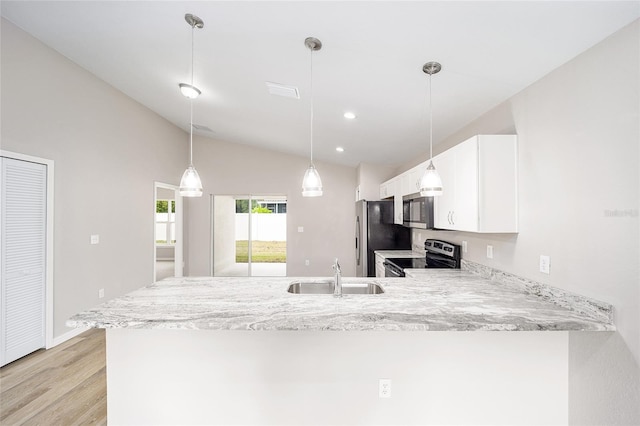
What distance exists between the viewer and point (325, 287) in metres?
2.41

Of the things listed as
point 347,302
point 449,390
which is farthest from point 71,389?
point 449,390

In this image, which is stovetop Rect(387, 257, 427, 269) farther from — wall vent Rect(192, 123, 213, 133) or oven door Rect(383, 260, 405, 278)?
wall vent Rect(192, 123, 213, 133)

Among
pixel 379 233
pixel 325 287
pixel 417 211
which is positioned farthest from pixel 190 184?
pixel 379 233

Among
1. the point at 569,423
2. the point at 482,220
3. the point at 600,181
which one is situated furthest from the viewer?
the point at 482,220

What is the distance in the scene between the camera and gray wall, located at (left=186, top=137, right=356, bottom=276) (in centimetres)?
629

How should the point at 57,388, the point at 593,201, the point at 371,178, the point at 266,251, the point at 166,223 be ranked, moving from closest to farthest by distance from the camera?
the point at 593,201 < the point at 57,388 < the point at 371,178 < the point at 266,251 < the point at 166,223

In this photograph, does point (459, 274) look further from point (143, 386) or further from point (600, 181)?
point (143, 386)

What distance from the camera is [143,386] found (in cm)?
186

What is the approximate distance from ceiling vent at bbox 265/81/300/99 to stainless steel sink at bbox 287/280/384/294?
71.4 inches

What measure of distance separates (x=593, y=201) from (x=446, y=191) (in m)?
1.12

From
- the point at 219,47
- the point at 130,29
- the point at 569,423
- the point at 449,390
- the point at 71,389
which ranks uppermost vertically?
the point at 130,29

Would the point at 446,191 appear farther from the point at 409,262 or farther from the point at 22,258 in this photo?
the point at 22,258

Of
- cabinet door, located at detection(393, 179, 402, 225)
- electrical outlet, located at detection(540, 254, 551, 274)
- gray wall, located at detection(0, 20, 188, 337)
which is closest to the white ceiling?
gray wall, located at detection(0, 20, 188, 337)

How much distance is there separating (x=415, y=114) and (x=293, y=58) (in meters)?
1.28
